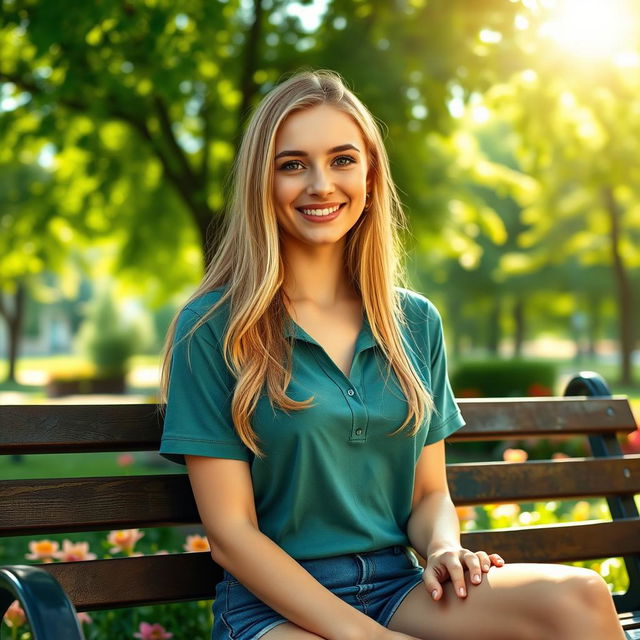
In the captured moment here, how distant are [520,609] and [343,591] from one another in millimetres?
468

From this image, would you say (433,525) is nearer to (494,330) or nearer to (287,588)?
(287,588)

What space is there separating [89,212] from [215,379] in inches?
325

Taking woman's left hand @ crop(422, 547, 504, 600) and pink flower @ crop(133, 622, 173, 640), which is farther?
pink flower @ crop(133, 622, 173, 640)

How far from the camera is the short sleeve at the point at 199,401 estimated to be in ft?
8.30

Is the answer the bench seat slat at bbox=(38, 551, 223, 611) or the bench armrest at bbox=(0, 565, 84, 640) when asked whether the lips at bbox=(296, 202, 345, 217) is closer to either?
the bench seat slat at bbox=(38, 551, 223, 611)

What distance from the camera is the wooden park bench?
2771 mm

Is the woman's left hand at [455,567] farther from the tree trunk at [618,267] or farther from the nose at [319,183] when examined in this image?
the tree trunk at [618,267]

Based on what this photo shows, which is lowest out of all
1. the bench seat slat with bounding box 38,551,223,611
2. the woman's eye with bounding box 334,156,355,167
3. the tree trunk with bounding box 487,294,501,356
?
the tree trunk with bounding box 487,294,501,356

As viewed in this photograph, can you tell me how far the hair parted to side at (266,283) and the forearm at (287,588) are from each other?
25 cm

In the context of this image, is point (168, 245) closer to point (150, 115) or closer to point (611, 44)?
point (150, 115)

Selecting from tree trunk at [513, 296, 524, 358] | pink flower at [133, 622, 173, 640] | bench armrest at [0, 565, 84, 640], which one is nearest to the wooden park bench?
bench armrest at [0, 565, 84, 640]

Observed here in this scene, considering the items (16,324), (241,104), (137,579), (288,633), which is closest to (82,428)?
(137,579)

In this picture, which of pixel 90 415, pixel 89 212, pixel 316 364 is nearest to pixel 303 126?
pixel 316 364

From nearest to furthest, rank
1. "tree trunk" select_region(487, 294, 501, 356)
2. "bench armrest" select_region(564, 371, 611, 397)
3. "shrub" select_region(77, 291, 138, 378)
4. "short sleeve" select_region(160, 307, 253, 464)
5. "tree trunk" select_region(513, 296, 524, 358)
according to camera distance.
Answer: "short sleeve" select_region(160, 307, 253, 464) < "bench armrest" select_region(564, 371, 611, 397) < "shrub" select_region(77, 291, 138, 378) < "tree trunk" select_region(513, 296, 524, 358) < "tree trunk" select_region(487, 294, 501, 356)
